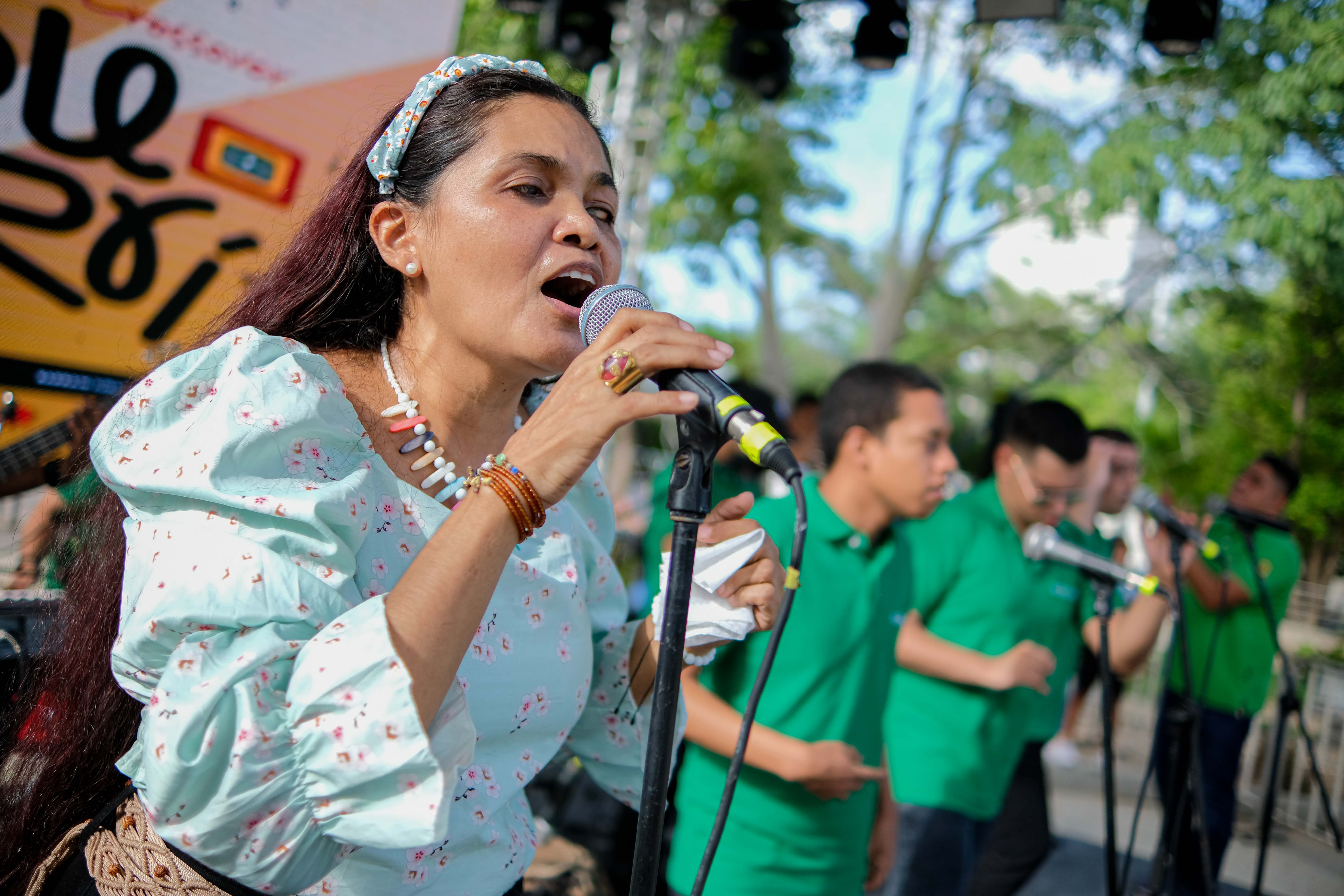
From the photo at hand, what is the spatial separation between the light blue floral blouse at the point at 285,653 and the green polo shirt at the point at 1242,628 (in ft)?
13.3

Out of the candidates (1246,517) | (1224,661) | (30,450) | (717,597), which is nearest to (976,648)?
(1246,517)

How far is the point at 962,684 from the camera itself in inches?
132

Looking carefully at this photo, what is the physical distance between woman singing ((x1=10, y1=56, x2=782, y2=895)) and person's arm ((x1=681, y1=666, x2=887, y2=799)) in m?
0.51

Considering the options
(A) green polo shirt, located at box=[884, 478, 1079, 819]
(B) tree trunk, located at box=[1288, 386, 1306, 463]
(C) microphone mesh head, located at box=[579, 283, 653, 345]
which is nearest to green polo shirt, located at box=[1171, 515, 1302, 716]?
(A) green polo shirt, located at box=[884, 478, 1079, 819]

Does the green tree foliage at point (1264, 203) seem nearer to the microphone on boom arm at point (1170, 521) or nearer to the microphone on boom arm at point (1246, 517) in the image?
the microphone on boom arm at point (1246, 517)

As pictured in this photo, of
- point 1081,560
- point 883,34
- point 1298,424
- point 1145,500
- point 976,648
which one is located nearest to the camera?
point 1081,560

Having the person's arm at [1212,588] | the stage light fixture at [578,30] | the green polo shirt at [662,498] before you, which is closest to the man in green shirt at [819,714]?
the green polo shirt at [662,498]

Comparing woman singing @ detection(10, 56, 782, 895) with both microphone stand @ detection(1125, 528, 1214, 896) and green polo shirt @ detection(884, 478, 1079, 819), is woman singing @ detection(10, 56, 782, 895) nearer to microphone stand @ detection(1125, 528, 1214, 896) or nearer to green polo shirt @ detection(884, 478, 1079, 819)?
green polo shirt @ detection(884, 478, 1079, 819)

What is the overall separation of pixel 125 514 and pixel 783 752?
142 centimetres

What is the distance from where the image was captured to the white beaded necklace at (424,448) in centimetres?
145

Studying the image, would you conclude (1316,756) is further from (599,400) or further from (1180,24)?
(599,400)

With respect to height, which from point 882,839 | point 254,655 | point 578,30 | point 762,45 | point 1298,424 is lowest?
point 882,839

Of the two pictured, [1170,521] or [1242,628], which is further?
[1242,628]

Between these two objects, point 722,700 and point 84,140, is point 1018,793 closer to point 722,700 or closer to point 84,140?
point 722,700
